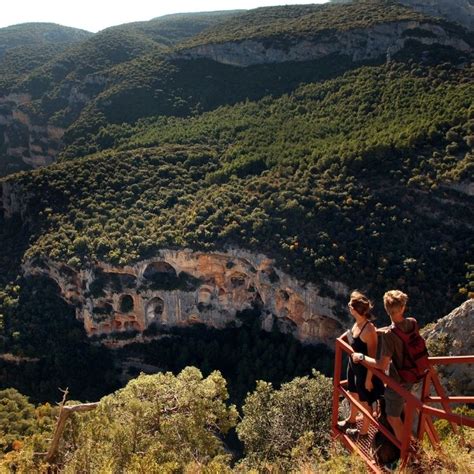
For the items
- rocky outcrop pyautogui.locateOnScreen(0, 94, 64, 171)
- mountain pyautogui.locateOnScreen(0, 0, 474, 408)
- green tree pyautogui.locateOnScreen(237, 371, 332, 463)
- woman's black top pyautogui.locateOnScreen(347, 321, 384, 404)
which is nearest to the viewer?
woman's black top pyautogui.locateOnScreen(347, 321, 384, 404)

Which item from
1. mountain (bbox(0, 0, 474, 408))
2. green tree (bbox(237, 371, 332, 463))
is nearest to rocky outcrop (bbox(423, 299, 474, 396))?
green tree (bbox(237, 371, 332, 463))

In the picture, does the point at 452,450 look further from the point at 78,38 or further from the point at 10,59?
the point at 78,38

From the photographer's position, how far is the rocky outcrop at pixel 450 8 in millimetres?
101000

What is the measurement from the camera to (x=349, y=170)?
40094 millimetres

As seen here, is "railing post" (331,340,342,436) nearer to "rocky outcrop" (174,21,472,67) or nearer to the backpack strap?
the backpack strap

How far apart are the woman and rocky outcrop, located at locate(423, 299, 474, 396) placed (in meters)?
8.64

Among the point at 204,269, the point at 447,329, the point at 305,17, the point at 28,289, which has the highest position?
the point at 305,17

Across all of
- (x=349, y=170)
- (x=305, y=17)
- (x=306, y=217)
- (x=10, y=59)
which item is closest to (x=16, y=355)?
(x=306, y=217)

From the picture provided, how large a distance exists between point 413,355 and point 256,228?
31102 millimetres

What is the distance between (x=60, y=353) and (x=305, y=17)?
64815 mm

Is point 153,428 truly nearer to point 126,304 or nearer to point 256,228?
point 256,228

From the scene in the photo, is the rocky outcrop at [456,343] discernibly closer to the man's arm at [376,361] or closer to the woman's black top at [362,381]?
the woman's black top at [362,381]

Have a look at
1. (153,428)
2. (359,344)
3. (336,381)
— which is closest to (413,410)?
(359,344)

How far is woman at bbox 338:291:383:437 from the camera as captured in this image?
26.4 ft
